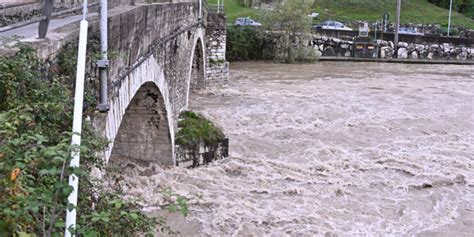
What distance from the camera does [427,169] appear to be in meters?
16.0

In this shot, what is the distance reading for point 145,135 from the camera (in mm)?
14008

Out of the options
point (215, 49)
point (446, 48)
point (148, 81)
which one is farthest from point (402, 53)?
point (148, 81)

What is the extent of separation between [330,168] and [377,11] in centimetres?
5189

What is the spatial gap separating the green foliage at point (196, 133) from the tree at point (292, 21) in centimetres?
2627

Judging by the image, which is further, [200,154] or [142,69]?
[200,154]

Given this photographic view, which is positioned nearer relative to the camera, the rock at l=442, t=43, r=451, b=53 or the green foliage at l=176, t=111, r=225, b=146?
the green foliage at l=176, t=111, r=225, b=146

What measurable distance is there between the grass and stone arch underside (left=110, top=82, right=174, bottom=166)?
46.1 meters

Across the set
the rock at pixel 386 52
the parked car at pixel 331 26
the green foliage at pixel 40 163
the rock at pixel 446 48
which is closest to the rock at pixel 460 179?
the green foliage at pixel 40 163

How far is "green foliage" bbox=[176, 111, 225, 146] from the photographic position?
49.3ft

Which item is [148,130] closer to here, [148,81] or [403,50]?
[148,81]

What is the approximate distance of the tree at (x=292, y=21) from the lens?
41938mm

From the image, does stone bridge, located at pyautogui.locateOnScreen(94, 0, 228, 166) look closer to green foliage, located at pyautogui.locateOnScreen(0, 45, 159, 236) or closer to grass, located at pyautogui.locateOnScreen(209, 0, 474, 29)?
green foliage, located at pyautogui.locateOnScreen(0, 45, 159, 236)

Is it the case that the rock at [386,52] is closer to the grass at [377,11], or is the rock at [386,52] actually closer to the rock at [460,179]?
the grass at [377,11]

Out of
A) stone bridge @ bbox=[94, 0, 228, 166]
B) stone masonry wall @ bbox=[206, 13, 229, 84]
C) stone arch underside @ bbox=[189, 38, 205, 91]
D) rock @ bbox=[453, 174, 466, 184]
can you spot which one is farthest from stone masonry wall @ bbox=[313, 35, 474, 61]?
rock @ bbox=[453, 174, 466, 184]
